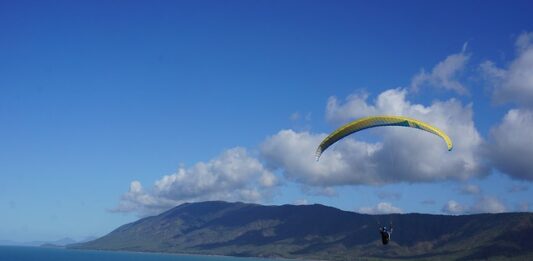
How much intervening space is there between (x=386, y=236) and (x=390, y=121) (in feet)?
35.7

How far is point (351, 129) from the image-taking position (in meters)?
56.0

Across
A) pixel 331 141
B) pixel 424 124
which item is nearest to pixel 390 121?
pixel 424 124

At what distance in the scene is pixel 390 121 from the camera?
176ft

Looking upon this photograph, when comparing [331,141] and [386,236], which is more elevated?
[331,141]

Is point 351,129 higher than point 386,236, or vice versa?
point 351,129

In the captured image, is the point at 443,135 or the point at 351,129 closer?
the point at 443,135

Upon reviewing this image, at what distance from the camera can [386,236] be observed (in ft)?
176

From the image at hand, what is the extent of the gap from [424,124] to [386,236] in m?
11.2

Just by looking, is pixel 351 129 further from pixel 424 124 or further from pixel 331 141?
pixel 424 124

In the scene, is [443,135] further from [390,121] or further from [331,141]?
[331,141]

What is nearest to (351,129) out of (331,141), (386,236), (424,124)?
(331,141)

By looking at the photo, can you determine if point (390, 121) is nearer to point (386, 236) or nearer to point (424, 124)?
point (424, 124)

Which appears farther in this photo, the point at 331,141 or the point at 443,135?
the point at 331,141

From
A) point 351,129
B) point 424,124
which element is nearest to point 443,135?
point 424,124
